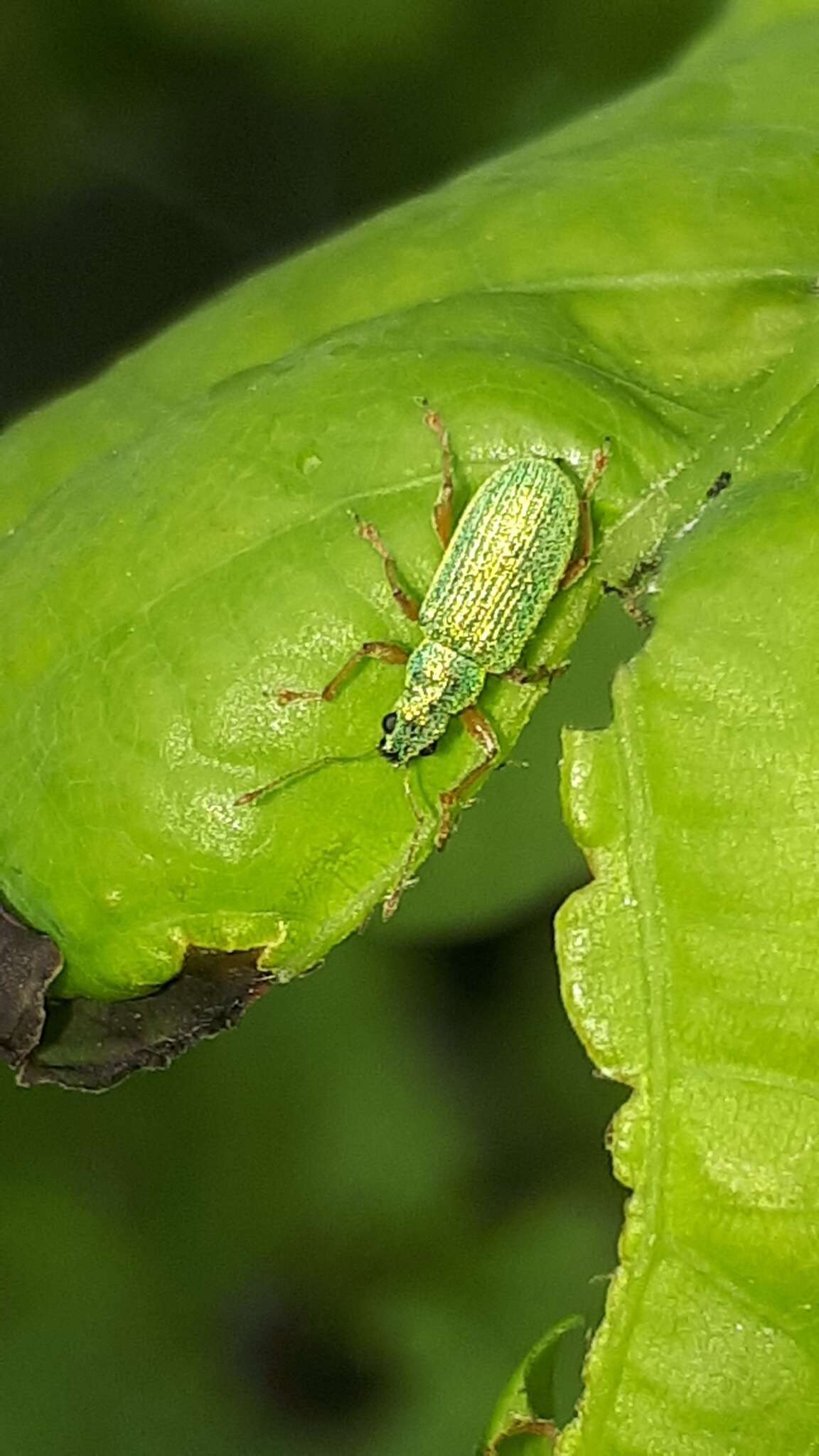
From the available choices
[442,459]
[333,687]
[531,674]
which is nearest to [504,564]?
[531,674]

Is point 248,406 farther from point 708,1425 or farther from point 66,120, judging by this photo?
point 66,120

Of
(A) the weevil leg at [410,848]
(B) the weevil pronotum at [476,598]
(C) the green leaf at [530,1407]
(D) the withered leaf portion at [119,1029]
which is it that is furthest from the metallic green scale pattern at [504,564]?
(C) the green leaf at [530,1407]

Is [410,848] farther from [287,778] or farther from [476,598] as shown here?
[476,598]

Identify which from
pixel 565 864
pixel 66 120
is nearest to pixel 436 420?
pixel 565 864

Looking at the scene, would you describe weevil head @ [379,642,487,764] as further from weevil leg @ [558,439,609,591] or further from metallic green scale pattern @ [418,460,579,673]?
weevil leg @ [558,439,609,591]

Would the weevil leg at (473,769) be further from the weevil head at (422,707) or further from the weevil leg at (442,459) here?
the weevil leg at (442,459)
